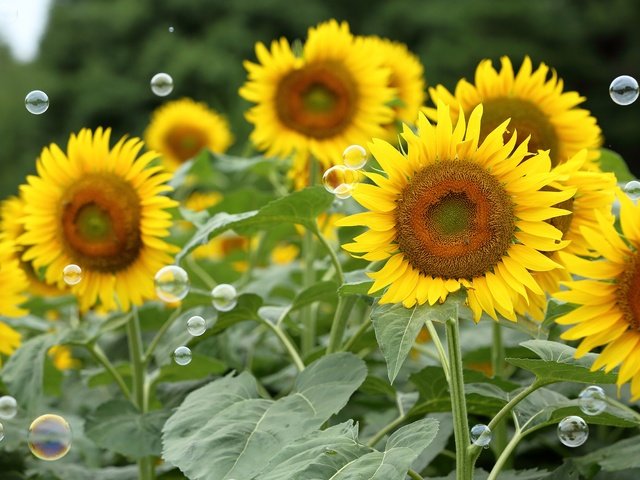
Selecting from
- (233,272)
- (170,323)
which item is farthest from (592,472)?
(233,272)

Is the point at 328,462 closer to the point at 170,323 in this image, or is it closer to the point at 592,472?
the point at 592,472

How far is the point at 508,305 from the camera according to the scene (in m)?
1.47

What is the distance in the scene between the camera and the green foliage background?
12.5 metres

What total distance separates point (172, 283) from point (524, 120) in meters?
0.73

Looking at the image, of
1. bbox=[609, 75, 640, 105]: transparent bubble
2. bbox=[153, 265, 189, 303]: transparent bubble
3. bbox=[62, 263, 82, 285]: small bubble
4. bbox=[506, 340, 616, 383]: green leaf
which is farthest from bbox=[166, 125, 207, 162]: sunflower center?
bbox=[506, 340, 616, 383]: green leaf

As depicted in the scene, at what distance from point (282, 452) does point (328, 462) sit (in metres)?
0.09

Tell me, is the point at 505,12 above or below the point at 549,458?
above

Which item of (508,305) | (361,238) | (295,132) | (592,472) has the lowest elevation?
(592,472)

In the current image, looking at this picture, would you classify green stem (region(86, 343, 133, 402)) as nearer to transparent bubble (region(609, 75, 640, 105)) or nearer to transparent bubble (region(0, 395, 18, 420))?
transparent bubble (region(0, 395, 18, 420))

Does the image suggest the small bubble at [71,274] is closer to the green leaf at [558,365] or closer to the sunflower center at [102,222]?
the sunflower center at [102,222]

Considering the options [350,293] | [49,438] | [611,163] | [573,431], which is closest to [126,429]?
[49,438]

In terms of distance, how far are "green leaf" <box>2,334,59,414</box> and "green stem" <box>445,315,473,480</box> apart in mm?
863

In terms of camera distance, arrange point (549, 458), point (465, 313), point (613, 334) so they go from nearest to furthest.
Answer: point (613, 334), point (465, 313), point (549, 458)

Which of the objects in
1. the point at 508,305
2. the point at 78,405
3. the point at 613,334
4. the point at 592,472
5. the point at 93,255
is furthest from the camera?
the point at 78,405
